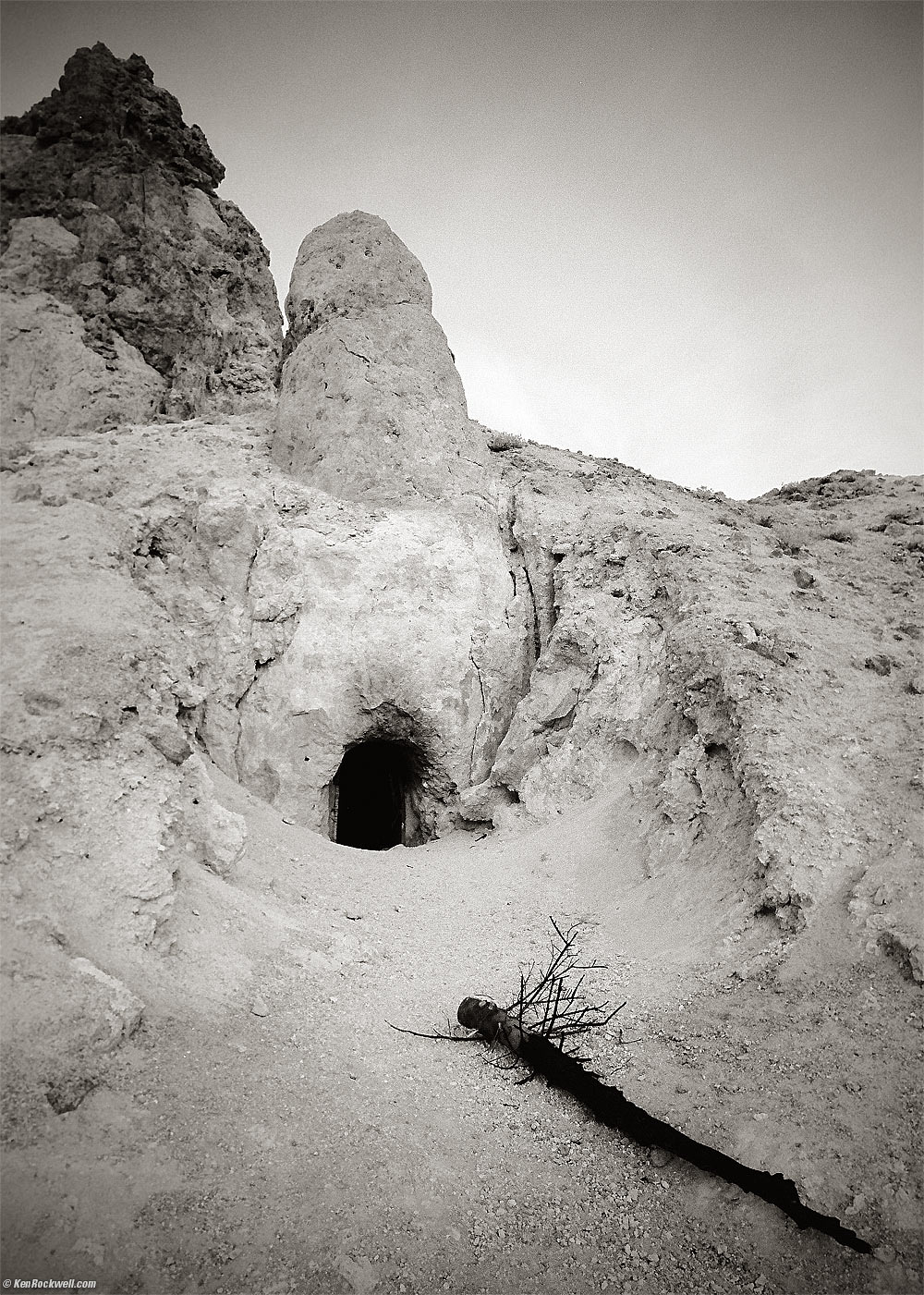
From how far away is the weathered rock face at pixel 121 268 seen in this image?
559 inches

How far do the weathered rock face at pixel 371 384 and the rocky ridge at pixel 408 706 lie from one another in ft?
0.26

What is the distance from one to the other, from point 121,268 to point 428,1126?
62.1 feet

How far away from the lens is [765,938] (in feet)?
19.2

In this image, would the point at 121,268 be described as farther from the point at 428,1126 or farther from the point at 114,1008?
the point at 428,1126

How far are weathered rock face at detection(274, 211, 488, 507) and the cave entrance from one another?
5.25 meters

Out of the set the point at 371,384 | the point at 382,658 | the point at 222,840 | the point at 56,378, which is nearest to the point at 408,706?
the point at 382,658

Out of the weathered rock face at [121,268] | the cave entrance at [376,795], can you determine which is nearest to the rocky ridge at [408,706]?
the weathered rock face at [121,268]

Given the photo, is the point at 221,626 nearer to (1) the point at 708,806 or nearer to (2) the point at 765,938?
(1) the point at 708,806

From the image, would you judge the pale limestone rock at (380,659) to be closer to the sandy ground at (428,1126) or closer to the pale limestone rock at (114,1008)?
the sandy ground at (428,1126)

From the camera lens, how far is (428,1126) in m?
4.34

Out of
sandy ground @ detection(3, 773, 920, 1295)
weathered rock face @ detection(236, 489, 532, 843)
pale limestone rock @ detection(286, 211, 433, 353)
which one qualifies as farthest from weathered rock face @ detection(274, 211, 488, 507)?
sandy ground @ detection(3, 773, 920, 1295)

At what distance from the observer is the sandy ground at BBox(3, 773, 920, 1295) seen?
3.21 meters

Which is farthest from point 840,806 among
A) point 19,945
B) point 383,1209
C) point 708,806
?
point 19,945

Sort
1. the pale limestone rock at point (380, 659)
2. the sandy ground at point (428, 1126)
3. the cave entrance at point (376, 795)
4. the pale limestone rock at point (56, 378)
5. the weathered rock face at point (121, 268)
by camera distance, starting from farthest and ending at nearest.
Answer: the weathered rock face at point (121, 268) → the pale limestone rock at point (56, 378) → the cave entrance at point (376, 795) → the pale limestone rock at point (380, 659) → the sandy ground at point (428, 1126)
